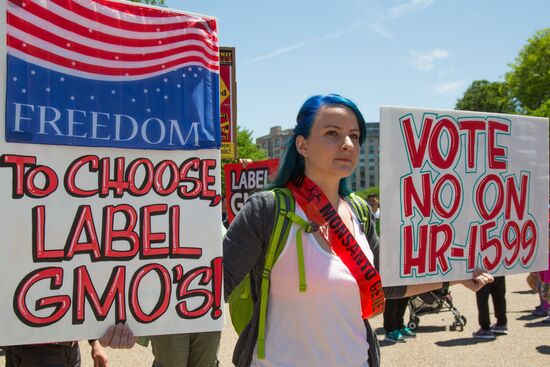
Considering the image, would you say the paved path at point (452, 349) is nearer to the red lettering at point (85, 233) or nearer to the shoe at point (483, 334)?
the shoe at point (483, 334)

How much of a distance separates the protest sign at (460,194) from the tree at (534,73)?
3432 centimetres

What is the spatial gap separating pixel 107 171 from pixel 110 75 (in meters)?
0.36

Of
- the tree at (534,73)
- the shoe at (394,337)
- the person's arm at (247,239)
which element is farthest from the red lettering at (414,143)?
the tree at (534,73)

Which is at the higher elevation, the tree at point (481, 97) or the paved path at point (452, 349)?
the tree at point (481, 97)

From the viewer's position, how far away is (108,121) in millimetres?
2156

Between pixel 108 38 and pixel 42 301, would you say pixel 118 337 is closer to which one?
pixel 42 301

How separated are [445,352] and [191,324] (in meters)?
5.77

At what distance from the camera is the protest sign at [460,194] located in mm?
2918

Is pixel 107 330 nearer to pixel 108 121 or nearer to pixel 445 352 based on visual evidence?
pixel 108 121

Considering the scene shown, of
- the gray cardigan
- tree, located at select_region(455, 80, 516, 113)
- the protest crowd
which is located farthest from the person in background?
tree, located at select_region(455, 80, 516, 113)

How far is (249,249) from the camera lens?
2.22 meters

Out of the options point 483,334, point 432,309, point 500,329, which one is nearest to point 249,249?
point 483,334

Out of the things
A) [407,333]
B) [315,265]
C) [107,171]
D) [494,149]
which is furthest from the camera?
[407,333]

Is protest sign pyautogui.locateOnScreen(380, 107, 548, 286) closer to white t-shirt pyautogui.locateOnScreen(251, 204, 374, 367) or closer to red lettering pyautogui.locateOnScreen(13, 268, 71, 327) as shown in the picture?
white t-shirt pyautogui.locateOnScreen(251, 204, 374, 367)
